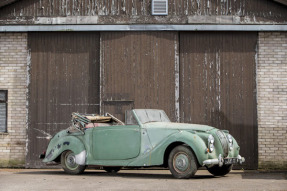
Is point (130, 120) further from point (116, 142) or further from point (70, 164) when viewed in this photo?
point (70, 164)

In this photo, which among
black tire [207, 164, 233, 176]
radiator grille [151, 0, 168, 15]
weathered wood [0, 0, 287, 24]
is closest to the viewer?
black tire [207, 164, 233, 176]

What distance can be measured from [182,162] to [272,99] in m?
5.66

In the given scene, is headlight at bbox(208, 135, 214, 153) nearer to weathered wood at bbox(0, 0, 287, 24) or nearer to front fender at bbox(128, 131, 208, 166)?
front fender at bbox(128, 131, 208, 166)

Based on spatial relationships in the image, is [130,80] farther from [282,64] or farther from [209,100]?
[282,64]

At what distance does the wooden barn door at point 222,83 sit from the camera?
1575cm

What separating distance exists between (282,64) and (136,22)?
4452 mm

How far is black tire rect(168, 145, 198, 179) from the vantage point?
11.0 meters

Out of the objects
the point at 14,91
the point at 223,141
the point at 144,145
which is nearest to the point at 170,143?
the point at 144,145

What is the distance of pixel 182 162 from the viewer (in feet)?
36.6

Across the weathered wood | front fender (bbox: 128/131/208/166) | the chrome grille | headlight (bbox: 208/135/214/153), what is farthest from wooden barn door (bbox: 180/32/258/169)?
headlight (bbox: 208/135/214/153)

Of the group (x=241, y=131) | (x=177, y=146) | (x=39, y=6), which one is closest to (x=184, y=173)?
(x=177, y=146)

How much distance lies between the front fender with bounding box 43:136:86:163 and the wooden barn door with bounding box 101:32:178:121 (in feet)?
9.79

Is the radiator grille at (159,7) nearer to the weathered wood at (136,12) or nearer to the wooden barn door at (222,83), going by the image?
the weathered wood at (136,12)

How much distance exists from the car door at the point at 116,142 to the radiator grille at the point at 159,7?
5.01 metres
